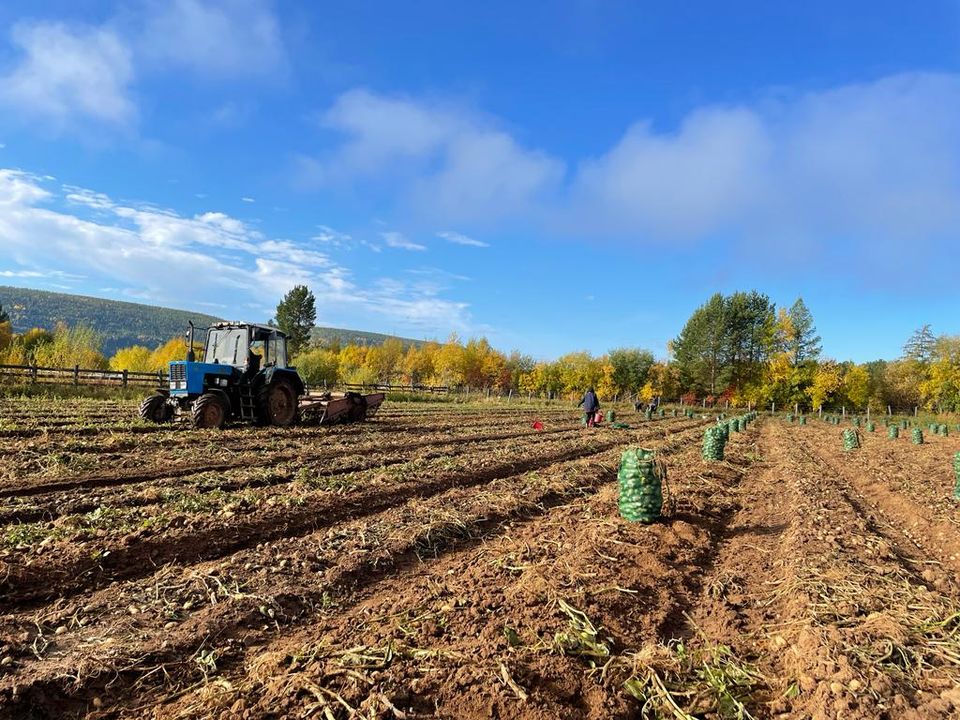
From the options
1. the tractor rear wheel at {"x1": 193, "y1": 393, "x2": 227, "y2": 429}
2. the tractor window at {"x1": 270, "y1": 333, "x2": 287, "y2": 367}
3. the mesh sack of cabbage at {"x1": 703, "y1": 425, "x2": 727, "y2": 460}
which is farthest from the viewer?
the tractor window at {"x1": 270, "y1": 333, "x2": 287, "y2": 367}

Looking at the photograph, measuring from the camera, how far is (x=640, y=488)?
20.0 ft

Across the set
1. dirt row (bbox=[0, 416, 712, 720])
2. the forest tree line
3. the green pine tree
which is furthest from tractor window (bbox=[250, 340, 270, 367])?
the green pine tree

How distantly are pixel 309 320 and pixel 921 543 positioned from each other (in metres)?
74.7

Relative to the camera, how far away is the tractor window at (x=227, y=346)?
1379cm

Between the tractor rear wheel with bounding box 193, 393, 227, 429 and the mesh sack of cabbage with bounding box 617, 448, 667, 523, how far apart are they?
9862 mm

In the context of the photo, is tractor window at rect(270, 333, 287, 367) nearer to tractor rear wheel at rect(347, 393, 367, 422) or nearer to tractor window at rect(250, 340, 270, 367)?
tractor window at rect(250, 340, 270, 367)

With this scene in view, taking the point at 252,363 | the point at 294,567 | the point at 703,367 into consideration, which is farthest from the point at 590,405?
the point at 703,367

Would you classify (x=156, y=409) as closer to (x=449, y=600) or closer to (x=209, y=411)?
(x=209, y=411)

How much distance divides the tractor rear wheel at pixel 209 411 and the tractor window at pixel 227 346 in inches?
55.6

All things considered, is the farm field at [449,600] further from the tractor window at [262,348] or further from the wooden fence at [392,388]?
the wooden fence at [392,388]

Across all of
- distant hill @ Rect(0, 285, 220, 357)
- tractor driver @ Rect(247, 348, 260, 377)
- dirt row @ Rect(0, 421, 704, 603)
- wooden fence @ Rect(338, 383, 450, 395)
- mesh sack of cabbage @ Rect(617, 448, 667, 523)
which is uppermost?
distant hill @ Rect(0, 285, 220, 357)

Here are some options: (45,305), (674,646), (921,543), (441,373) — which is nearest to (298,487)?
(674,646)

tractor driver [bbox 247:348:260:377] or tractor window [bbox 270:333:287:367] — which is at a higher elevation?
tractor window [bbox 270:333:287:367]

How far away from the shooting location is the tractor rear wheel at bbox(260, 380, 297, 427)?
1380 centimetres
